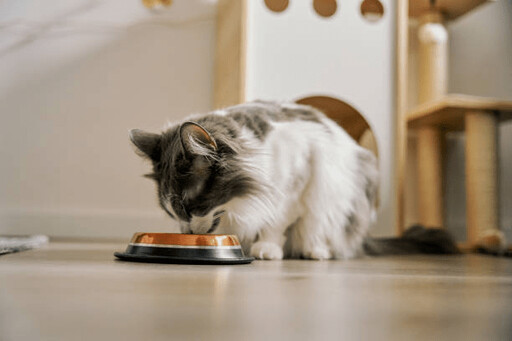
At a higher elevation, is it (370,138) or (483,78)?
(483,78)

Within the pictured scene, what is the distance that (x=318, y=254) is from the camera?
1.81 m

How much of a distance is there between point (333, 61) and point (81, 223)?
64.5 inches

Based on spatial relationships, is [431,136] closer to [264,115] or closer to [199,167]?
[264,115]

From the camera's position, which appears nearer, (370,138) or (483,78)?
(370,138)

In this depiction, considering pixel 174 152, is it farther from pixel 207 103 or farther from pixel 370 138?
pixel 207 103

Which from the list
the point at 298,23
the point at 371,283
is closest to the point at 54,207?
the point at 298,23

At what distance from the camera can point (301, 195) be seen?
1.81 metres

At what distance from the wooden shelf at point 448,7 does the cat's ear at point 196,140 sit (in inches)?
78.7

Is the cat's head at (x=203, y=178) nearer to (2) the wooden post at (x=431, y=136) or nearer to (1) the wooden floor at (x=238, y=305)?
(1) the wooden floor at (x=238, y=305)

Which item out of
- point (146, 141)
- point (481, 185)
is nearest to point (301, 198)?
point (146, 141)

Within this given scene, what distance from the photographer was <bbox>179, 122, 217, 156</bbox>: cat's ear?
145cm

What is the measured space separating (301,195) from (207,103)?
1600 millimetres

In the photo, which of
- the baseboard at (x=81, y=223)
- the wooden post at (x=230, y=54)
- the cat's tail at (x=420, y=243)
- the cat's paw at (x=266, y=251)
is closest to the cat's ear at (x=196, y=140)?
the cat's paw at (x=266, y=251)

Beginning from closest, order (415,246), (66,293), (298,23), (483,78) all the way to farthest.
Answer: (66,293) < (415,246) < (298,23) < (483,78)
